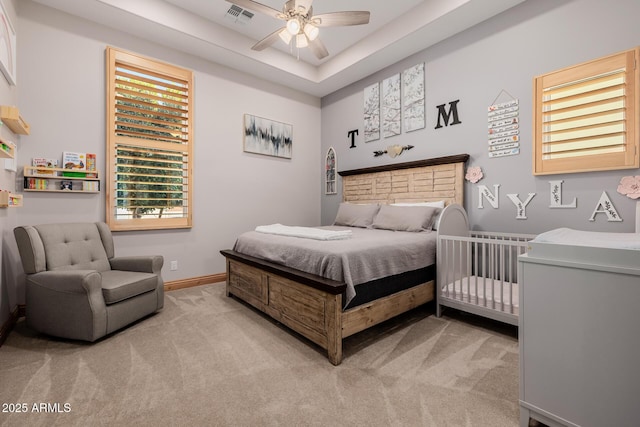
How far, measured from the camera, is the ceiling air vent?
3.26 m

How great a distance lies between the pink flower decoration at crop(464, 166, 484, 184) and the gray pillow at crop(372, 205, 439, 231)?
20.8 inches

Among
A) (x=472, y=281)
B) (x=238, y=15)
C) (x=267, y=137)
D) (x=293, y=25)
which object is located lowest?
(x=472, y=281)

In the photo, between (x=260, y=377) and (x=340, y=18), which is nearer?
(x=260, y=377)

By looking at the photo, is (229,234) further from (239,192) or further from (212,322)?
(212,322)

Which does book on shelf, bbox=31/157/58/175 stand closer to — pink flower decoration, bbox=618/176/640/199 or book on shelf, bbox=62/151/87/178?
Answer: book on shelf, bbox=62/151/87/178

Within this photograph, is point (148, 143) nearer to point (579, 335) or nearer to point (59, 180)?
point (59, 180)

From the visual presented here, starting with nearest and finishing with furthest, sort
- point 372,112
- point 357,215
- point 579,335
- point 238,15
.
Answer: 1. point 579,335
2. point 238,15
3. point 357,215
4. point 372,112

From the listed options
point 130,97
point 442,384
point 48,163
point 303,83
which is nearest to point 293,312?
point 442,384

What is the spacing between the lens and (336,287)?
6.15 ft

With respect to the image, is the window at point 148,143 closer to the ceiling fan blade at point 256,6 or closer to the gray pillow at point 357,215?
the ceiling fan blade at point 256,6

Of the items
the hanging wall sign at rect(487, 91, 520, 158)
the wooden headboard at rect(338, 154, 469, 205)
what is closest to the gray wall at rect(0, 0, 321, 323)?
the wooden headboard at rect(338, 154, 469, 205)

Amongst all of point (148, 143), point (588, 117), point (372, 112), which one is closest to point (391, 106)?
point (372, 112)

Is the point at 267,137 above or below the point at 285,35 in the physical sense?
below

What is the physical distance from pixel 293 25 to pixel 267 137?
7.01ft
